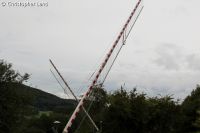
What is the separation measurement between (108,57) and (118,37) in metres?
1.62

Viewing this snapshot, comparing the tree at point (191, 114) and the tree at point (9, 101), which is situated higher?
the tree at point (191, 114)

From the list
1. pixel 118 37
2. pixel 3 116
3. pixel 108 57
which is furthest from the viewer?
pixel 3 116

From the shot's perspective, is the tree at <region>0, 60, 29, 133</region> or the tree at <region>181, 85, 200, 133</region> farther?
the tree at <region>181, 85, 200, 133</region>

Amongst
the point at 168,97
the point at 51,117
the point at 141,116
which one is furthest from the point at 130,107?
the point at 51,117

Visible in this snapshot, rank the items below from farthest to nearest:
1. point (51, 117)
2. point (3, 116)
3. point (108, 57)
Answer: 1. point (51, 117)
2. point (3, 116)
3. point (108, 57)

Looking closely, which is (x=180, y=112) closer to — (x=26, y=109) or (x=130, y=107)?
(x=130, y=107)

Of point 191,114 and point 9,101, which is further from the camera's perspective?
point 191,114

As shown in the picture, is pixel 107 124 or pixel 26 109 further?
pixel 107 124

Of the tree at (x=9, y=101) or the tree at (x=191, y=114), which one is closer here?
the tree at (x=9, y=101)

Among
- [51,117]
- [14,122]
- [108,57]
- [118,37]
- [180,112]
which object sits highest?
[51,117]

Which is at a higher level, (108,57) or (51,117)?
(51,117)

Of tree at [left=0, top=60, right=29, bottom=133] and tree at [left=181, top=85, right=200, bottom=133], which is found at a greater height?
tree at [left=181, top=85, right=200, bottom=133]

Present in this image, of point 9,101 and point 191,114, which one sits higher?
point 191,114

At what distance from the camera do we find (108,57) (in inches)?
717
